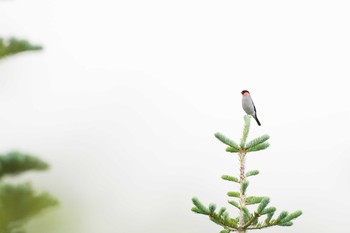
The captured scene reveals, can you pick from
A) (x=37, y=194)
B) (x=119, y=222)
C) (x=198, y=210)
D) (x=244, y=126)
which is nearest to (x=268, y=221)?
(x=198, y=210)

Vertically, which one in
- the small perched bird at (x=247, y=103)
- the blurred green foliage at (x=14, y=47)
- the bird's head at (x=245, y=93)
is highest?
the bird's head at (x=245, y=93)

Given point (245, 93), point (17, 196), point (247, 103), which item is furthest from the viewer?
point (245, 93)

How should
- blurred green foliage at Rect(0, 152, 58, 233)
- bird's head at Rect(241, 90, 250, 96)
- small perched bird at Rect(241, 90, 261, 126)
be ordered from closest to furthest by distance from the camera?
1. blurred green foliage at Rect(0, 152, 58, 233)
2. small perched bird at Rect(241, 90, 261, 126)
3. bird's head at Rect(241, 90, 250, 96)

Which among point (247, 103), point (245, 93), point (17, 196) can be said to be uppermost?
point (245, 93)

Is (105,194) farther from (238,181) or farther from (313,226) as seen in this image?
(238,181)

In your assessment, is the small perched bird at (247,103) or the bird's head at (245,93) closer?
the small perched bird at (247,103)

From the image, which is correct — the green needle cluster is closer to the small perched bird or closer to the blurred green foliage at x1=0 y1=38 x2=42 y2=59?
the blurred green foliage at x1=0 y1=38 x2=42 y2=59

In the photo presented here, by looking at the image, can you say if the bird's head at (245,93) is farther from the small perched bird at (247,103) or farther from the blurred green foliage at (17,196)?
the blurred green foliage at (17,196)

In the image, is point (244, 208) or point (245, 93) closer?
point (244, 208)

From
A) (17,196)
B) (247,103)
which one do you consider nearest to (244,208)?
(17,196)

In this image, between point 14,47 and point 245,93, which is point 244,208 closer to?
point 14,47

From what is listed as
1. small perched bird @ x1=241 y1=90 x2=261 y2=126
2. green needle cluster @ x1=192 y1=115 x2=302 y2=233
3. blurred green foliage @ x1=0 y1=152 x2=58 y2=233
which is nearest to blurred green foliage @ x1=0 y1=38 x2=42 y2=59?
blurred green foliage @ x1=0 y1=152 x2=58 y2=233

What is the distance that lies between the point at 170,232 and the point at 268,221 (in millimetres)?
175189

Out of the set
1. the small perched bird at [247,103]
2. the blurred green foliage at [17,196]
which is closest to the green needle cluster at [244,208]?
the blurred green foliage at [17,196]
